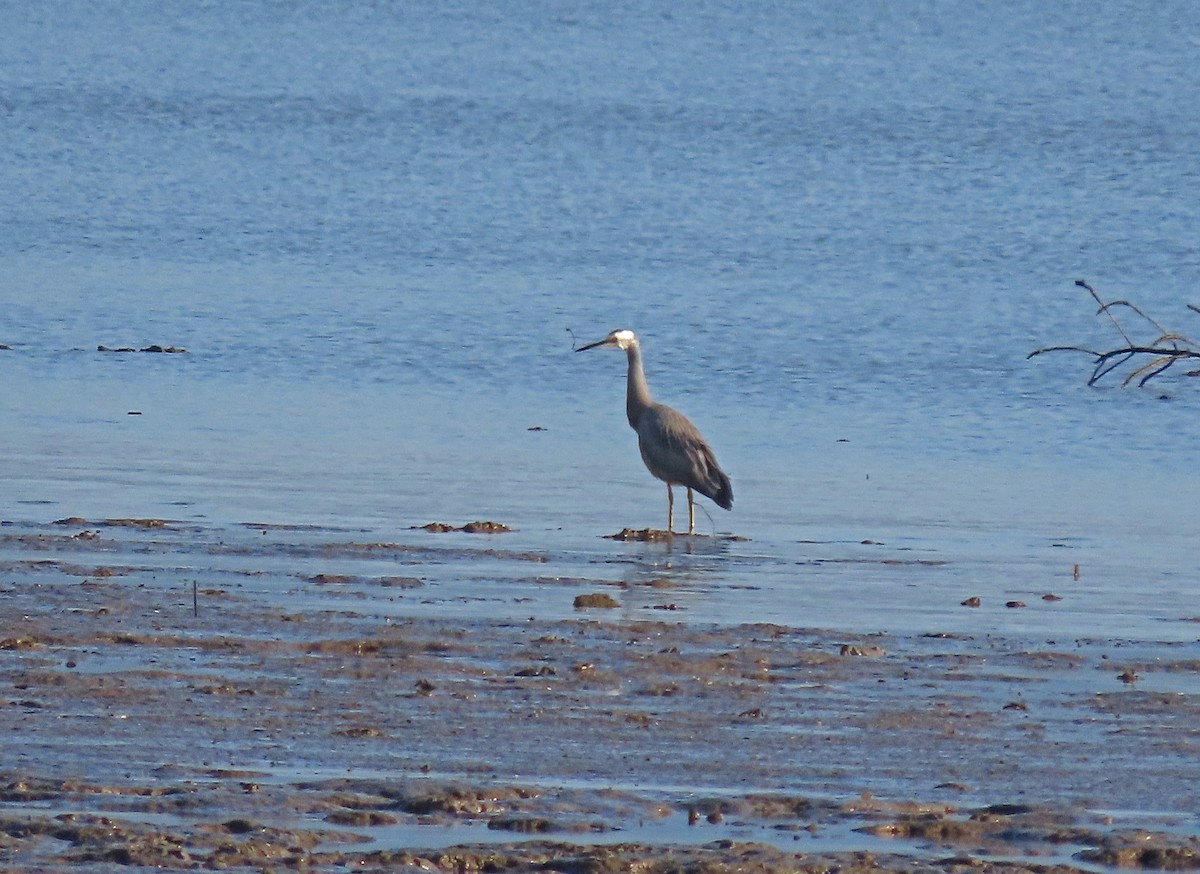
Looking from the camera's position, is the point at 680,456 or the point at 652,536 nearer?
the point at 652,536

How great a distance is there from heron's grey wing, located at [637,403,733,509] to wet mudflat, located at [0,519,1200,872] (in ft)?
9.55

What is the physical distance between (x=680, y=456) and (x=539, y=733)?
6101 mm

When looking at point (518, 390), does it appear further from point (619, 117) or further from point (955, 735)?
point (619, 117)

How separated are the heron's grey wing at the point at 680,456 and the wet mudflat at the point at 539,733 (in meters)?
2.91

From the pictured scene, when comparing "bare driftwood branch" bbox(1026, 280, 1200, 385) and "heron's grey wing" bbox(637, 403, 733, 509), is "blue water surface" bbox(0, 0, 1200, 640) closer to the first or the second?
"heron's grey wing" bbox(637, 403, 733, 509)

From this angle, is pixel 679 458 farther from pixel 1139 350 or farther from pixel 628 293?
pixel 628 293

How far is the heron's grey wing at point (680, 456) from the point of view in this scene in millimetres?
13273

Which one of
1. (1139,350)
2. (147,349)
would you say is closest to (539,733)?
(1139,350)

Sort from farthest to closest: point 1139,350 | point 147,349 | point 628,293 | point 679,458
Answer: point 628,293
point 147,349
point 679,458
point 1139,350

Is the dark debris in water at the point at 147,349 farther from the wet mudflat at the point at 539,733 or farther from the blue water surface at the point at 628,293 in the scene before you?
the wet mudflat at the point at 539,733

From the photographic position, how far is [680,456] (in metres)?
13.4

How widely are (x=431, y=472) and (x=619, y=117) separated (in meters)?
29.3

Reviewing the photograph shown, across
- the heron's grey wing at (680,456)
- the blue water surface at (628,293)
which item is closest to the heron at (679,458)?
the heron's grey wing at (680,456)

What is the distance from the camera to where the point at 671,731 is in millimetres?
7473
